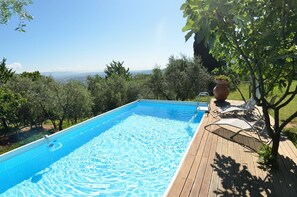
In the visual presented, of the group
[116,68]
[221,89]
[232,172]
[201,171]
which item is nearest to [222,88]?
[221,89]

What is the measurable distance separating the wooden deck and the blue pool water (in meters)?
1.44

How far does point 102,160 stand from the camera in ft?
21.6

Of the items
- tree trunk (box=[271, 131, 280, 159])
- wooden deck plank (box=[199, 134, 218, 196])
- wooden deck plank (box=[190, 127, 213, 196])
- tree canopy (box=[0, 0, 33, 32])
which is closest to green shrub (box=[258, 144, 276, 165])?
tree trunk (box=[271, 131, 280, 159])

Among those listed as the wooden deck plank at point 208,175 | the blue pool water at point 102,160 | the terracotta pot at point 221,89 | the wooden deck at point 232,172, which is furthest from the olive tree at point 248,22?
the terracotta pot at point 221,89

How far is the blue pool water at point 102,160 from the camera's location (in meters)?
5.27

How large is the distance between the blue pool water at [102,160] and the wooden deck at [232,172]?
4.71ft

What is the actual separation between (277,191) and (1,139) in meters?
23.5

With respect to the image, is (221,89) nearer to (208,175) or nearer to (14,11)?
(208,175)

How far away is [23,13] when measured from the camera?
6926 mm

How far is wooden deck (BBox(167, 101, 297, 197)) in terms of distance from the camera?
324 cm

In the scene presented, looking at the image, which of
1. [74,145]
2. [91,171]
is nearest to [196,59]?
[74,145]

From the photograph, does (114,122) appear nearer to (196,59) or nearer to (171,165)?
(171,165)

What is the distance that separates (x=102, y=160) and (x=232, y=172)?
13.9 feet

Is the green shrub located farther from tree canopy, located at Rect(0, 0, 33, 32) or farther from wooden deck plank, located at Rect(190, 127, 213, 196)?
tree canopy, located at Rect(0, 0, 33, 32)
